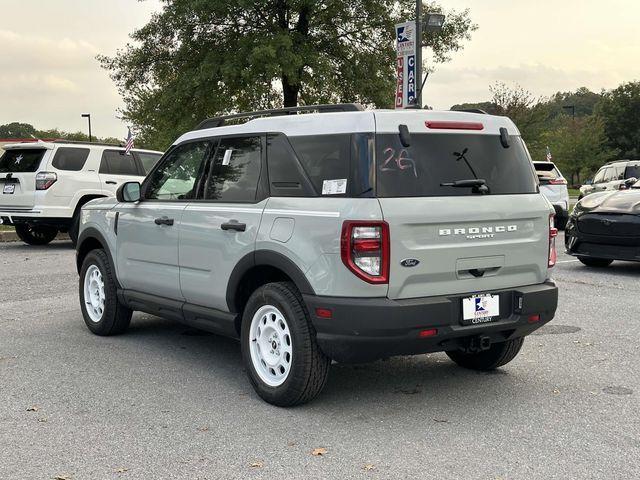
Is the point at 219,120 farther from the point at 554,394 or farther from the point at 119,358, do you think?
the point at 554,394

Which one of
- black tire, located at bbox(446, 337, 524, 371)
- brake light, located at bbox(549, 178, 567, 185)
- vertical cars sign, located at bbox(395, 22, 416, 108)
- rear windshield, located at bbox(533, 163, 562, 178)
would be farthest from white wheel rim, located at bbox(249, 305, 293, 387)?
vertical cars sign, located at bbox(395, 22, 416, 108)

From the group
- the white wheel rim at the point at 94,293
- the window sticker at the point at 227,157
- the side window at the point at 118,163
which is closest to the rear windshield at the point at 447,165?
the window sticker at the point at 227,157

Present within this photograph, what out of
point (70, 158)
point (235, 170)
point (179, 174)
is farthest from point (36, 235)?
point (235, 170)

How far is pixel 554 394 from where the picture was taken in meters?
4.89

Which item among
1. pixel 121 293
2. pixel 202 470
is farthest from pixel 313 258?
pixel 121 293

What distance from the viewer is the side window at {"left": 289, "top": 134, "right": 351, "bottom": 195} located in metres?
4.34

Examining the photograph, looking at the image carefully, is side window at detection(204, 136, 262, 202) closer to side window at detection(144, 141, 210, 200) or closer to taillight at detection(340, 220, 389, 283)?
side window at detection(144, 141, 210, 200)

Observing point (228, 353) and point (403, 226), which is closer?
point (403, 226)

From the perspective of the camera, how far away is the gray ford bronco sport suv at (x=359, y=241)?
4.18m

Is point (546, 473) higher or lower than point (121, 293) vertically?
lower

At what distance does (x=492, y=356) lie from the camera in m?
5.39

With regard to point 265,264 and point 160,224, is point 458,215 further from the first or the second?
point 160,224

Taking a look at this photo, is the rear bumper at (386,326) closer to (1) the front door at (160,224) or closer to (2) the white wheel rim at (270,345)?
(2) the white wheel rim at (270,345)

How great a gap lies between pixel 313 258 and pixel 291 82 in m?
18.9
